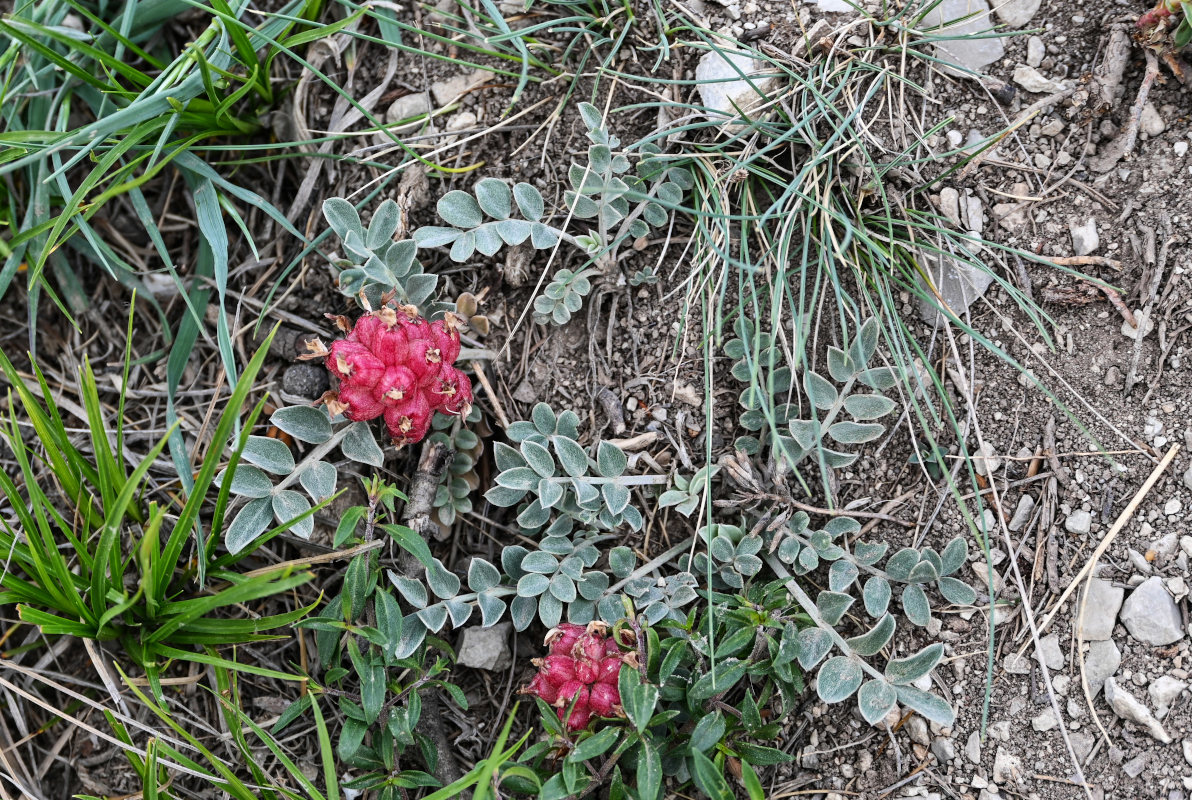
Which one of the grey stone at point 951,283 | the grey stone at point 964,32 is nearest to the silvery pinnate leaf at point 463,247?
the grey stone at point 951,283

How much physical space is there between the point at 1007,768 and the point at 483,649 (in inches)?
57.8

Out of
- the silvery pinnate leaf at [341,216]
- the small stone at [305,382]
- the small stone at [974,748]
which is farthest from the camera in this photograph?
the small stone at [305,382]

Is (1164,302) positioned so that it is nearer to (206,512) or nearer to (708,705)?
(708,705)

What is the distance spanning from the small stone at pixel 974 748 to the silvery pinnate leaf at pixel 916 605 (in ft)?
1.03

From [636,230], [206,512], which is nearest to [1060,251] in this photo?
[636,230]

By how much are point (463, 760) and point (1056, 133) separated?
2546 mm

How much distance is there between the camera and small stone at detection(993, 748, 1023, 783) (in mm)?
2271

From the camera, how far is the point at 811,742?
7.95ft

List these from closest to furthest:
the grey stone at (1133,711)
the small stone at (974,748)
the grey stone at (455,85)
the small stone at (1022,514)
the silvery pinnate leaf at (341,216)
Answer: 1. the grey stone at (1133,711)
2. the small stone at (974,748)
3. the small stone at (1022,514)
4. the silvery pinnate leaf at (341,216)
5. the grey stone at (455,85)

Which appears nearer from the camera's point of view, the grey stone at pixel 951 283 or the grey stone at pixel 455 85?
the grey stone at pixel 951 283

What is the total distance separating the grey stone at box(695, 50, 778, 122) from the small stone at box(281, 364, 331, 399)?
1426 mm

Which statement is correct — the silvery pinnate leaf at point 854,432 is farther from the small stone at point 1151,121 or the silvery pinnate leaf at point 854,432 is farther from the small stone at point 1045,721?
the small stone at point 1151,121

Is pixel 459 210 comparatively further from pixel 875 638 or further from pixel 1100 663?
pixel 1100 663

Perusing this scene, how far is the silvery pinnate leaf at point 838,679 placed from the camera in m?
2.27
